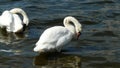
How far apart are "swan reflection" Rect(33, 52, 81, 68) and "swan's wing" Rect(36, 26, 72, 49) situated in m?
0.36

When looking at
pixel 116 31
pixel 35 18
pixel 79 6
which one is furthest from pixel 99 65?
pixel 79 6

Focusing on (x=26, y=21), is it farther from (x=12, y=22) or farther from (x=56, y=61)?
(x=56, y=61)

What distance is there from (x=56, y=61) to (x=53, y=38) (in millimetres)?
598

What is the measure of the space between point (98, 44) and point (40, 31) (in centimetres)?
223

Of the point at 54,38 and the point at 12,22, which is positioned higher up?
the point at 12,22

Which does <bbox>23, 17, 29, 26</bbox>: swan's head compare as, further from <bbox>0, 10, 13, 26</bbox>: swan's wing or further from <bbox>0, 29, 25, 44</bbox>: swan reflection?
<bbox>0, 29, 25, 44</bbox>: swan reflection

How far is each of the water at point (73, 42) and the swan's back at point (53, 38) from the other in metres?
0.38

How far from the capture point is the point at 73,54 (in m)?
11.8

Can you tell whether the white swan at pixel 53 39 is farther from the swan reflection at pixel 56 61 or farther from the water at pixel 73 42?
the water at pixel 73 42

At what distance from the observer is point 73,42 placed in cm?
1279

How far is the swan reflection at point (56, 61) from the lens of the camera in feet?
36.0

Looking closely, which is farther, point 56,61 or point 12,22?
point 12,22

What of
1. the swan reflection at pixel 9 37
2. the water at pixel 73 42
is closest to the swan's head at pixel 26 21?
the water at pixel 73 42

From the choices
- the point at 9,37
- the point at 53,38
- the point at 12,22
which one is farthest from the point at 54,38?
the point at 12,22
